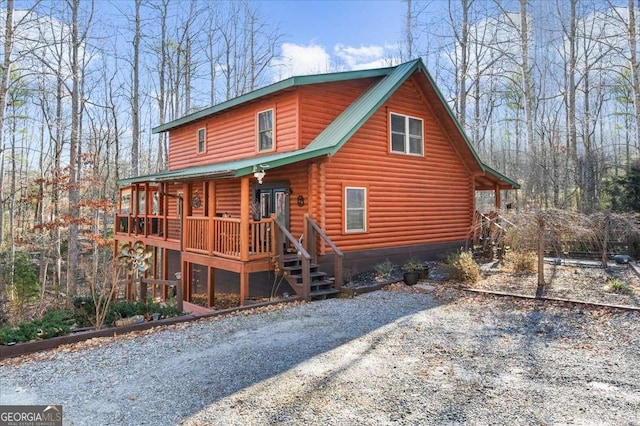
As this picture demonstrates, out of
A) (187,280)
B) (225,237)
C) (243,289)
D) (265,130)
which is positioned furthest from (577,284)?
(187,280)

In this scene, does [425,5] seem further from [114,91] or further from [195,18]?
[114,91]

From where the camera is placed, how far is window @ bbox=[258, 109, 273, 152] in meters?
12.6

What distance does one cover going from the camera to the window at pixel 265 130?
41.3 ft

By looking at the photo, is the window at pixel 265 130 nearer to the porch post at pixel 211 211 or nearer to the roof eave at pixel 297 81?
the roof eave at pixel 297 81

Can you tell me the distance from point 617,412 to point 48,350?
6975 mm

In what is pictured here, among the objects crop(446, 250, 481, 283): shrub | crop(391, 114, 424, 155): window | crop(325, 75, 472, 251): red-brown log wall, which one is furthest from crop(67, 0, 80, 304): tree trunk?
crop(446, 250, 481, 283): shrub

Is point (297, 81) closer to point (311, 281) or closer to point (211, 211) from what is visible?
point (211, 211)

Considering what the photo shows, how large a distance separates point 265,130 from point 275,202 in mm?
2368

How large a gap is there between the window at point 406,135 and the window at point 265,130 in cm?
391

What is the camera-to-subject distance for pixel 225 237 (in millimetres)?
10055

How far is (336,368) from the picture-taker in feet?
16.0

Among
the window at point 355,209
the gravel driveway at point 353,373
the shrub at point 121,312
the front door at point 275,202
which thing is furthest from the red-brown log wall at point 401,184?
the gravel driveway at point 353,373

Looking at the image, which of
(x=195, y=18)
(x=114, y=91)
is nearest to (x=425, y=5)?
(x=195, y=18)

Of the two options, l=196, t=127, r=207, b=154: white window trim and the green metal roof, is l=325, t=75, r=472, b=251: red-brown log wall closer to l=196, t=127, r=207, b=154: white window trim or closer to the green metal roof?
the green metal roof
